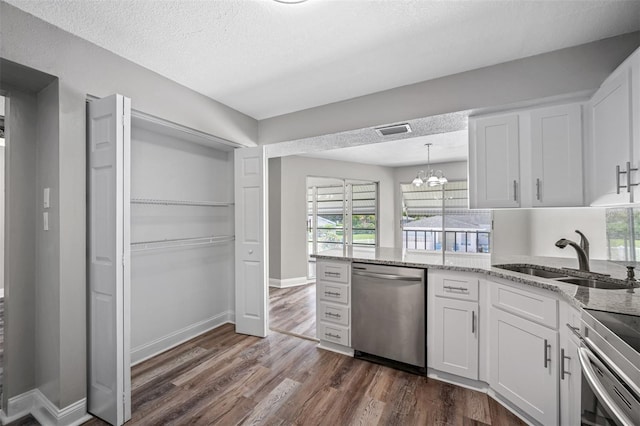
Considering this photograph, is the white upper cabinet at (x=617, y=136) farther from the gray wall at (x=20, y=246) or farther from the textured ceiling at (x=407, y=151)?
the gray wall at (x=20, y=246)

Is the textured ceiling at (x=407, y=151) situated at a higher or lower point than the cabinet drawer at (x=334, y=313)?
higher

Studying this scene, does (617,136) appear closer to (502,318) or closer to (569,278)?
(569,278)

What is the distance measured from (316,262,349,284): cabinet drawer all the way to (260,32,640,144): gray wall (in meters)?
1.40

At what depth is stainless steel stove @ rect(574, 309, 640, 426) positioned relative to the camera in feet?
3.18

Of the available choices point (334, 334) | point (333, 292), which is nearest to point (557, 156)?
point (333, 292)

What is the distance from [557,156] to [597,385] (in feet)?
5.40

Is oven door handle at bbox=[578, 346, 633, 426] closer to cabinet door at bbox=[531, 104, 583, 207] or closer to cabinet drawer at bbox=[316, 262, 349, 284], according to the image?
cabinet door at bbox=[531, 104, 583, 207]

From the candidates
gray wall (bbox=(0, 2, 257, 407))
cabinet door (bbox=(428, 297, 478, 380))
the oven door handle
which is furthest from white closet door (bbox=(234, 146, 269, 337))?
the oven door handle

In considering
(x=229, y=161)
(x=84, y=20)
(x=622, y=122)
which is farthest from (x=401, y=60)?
(x=229, y=161)

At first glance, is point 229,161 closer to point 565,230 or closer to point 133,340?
point 133,340

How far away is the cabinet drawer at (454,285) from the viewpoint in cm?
225

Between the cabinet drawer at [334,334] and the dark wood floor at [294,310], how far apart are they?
341 mm

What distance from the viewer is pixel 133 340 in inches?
105

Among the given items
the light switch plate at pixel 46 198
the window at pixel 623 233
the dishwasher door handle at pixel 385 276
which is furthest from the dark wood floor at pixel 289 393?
the window at pixel 623 233
